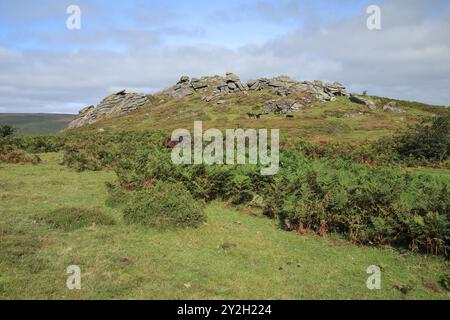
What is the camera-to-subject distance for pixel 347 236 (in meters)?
11.0

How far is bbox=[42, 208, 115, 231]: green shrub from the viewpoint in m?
11.2

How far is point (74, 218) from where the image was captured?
38.1ft

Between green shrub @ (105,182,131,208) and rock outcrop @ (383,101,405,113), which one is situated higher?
rock outcrop @ (383,101,405,113)

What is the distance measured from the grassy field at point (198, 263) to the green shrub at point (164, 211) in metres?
0.32

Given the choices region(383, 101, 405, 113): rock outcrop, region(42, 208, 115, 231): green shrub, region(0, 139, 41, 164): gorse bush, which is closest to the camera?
region(42, 208, 115, 231): green shrub

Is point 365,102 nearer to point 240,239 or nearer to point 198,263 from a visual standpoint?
point 240,239

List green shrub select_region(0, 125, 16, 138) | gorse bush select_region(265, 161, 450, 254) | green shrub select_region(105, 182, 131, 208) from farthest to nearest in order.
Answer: green shrub select_region(0, 125, 16, 138)
green shrub select_region(105, 182, 131, 208)
gorse bush select_region(265, 161, 450, 254)

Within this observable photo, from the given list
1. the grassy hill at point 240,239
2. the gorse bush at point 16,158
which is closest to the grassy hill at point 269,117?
the gorse bush at point 16,158

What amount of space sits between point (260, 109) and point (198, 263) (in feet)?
211

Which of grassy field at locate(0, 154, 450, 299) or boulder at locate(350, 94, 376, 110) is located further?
boulder at locate(350, 94, 376, 110)

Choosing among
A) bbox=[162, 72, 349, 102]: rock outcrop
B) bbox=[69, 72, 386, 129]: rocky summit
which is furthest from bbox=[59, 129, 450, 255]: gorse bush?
bbox=[162, 72, 349, 102]: rock outcrop

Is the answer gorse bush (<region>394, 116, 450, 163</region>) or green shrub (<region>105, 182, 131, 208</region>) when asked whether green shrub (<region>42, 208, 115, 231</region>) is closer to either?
green shrub (<region>105, 182, 131, 208</region>)

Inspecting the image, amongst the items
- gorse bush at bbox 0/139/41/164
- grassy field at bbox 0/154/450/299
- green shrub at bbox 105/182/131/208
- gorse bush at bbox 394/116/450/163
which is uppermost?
gorse bush at bbox 394/116/450/163

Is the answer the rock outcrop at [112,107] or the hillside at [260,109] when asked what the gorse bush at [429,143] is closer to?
the hillside at [260,109]
